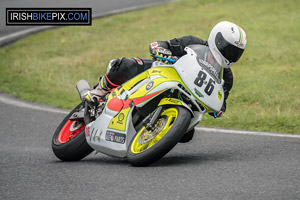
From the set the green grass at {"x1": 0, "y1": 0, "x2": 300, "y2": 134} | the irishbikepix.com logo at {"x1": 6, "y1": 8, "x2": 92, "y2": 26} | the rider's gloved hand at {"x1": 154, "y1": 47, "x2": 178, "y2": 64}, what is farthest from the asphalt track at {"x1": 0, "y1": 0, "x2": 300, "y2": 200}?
the irishbikepix.com logo at {"x1": 6, "y1": 8, "x2": 92, "y2": 26}

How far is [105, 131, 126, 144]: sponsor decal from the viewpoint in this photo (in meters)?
5.66

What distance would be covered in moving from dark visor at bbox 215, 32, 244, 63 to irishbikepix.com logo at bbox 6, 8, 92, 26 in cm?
1129

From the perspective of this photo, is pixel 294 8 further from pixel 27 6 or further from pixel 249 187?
pixel 249 187

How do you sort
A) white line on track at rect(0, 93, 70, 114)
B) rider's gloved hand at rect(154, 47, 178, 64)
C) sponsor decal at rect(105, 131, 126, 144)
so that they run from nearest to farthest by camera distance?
sponsor decal at rect(105, 131, 126, 144) → rider's gloved hand at rect(154, 47, 178, 64) → white line on track at rect(0, 93, 70, 114)

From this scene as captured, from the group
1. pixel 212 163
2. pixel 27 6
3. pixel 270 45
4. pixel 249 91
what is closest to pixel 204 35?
pixel 270 45

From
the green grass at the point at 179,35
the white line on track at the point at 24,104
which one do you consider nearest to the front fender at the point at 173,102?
the green grass at the point at 179,35

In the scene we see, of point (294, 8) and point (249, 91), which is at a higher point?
point (294, 8)

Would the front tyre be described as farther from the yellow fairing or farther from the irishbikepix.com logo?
the irishbikepix.com logo

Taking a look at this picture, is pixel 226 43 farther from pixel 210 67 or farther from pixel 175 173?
pixel 175 173

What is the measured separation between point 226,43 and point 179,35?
8296mm

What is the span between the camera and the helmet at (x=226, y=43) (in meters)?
5.61

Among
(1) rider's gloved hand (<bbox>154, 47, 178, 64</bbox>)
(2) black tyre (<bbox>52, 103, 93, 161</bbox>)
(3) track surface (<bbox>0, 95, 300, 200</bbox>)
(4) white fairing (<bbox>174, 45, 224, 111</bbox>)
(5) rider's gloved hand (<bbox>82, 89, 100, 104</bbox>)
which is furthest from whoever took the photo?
(5) rider's gloved hand (<bbox>82, 89, 100, 104</bbox>)

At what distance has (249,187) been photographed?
4.74 meters

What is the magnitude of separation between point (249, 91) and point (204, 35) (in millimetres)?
4199
